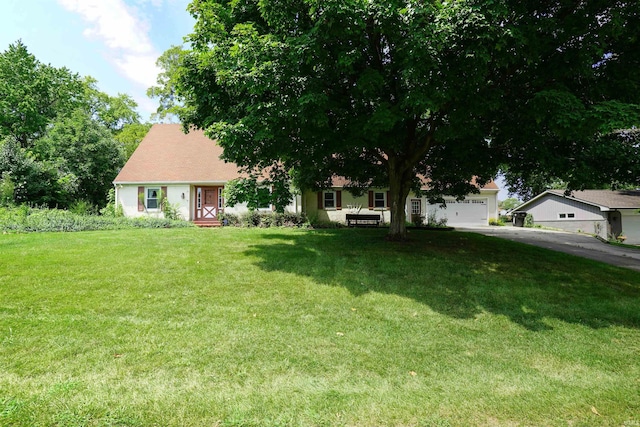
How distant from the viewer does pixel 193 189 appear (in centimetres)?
1927

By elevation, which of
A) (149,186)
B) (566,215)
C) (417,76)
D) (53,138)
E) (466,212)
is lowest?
(566,215)

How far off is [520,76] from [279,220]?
12450 mm

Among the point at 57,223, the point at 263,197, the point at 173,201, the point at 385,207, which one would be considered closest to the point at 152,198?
the point at 173,201

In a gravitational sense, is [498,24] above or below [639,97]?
above

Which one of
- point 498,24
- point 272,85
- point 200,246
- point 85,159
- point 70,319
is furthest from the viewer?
point 85,159

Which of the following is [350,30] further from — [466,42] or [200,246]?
[200,246]

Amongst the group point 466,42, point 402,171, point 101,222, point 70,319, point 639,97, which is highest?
point 466,42

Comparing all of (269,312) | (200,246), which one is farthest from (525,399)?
(200,246)

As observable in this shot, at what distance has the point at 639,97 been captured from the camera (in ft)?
22.5

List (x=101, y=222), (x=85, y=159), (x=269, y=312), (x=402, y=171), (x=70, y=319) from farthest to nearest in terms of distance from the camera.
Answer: (x=85, y=159), (x=101, y=222), (x=402, y=171), (x=269, y=312), (x=70, y=319)

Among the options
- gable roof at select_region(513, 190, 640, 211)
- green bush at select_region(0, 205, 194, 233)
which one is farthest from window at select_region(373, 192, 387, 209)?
green bush at select_region(0, 205, 194, 233)

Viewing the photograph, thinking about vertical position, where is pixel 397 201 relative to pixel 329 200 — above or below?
below

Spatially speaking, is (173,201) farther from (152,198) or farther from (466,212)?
(466,212)

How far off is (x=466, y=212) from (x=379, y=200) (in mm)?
7154
